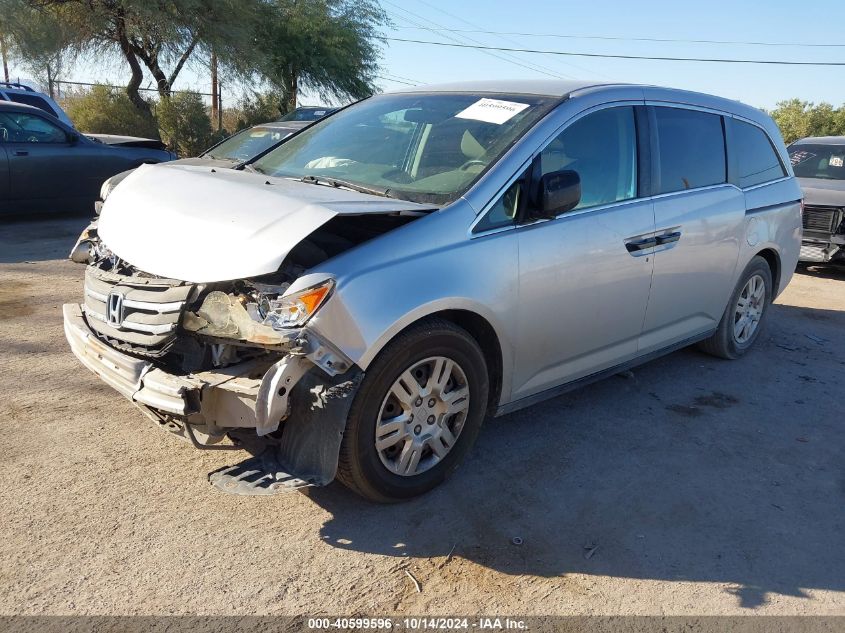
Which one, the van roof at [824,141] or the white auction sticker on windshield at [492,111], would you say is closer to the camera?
the white auction sticker on windshield at [492,111]

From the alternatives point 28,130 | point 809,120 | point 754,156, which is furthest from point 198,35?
point 809,120

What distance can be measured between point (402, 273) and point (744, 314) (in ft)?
12.0

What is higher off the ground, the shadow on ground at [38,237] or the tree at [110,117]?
the tree at [110,117]

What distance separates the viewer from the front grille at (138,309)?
3.05 meters

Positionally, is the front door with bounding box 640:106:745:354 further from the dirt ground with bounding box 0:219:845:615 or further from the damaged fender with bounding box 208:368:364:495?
the damaged fender with bounding box 208:368:364:495

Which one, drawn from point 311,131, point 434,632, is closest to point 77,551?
point 434,632

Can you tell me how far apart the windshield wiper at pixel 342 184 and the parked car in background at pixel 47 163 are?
7.33 meters

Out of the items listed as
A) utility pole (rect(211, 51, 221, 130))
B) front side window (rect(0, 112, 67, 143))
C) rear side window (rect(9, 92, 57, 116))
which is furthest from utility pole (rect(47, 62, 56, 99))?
front side window (rect(0, 112, 67, 143))

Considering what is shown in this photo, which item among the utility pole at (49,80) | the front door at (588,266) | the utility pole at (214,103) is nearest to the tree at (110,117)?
the utility pole at (49,80)

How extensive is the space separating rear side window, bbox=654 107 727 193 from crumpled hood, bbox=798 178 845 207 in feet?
16.6

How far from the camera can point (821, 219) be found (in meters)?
9.33

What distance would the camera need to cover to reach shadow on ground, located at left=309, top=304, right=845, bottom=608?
121 inches

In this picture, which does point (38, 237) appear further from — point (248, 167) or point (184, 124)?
point (184, 124)

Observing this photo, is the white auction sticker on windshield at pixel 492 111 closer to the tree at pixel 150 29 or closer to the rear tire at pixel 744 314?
the rear tire at pixel 744 314
